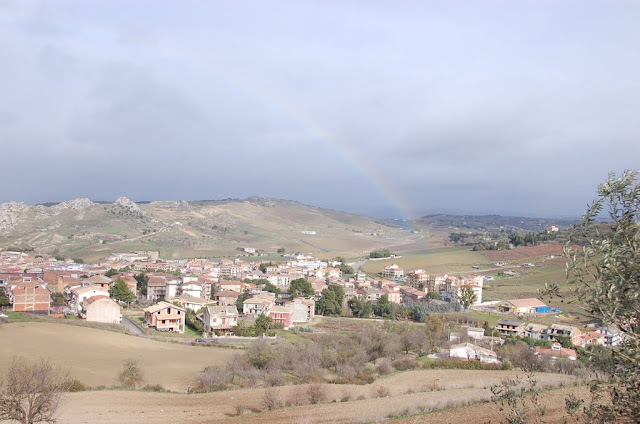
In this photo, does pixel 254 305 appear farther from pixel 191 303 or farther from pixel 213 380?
pixel 213 380

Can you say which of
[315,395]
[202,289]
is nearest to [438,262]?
[202,289]

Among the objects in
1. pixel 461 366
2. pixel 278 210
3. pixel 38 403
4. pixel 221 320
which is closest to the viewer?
pixel 38 403

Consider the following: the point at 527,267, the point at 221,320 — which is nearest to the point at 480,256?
the point at 527,267

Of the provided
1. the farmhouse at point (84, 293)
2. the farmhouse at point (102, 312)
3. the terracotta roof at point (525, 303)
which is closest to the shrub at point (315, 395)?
the farmhouse at point (102, 312)

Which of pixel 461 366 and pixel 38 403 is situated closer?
pixel 38 403

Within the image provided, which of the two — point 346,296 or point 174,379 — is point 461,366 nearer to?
point 174,379

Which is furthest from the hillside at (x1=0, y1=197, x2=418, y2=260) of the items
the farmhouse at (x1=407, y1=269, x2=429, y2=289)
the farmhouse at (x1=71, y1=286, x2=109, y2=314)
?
the farmhouse at (x1=71, y1=286, x2=109, y2=314)

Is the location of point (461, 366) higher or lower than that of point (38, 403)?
lower
